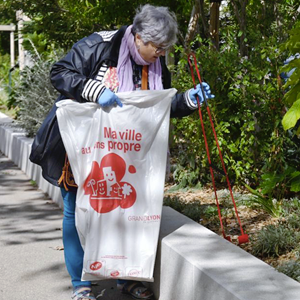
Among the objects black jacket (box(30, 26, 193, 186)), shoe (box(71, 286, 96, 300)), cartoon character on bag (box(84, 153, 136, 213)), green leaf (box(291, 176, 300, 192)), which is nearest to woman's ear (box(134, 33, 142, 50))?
black jacket (box(30, 26, 193, 186))

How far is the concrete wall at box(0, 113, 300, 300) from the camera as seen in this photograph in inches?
123

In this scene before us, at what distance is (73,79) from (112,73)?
0.86ft

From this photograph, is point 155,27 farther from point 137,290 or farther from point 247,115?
point 247,115

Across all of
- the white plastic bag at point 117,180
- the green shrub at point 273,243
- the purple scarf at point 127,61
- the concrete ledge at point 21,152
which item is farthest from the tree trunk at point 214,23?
the white plastic bag at point 117,180

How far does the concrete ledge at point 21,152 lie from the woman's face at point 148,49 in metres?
3.36

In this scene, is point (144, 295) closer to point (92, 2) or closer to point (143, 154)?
point (143, 154)

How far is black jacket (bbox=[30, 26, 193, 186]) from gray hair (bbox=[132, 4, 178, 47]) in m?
0.22

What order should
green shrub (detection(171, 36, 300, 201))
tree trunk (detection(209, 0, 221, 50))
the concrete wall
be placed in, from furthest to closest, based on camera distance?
tree trunk (detection(209, 0, 221, 50))
green shrub (detection(171, 36, 300, 201))
the concrete wall

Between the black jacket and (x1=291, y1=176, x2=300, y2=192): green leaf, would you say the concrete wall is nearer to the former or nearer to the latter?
the black jacket

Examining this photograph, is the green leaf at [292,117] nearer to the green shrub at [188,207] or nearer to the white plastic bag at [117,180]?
the white plastic bag at [117,180]

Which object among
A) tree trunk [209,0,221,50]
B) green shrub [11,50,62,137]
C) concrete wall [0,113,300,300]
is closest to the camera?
concrete wall [0,113,300,300]

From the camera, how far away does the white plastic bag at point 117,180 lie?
12.2 feet

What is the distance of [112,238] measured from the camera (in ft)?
12.3

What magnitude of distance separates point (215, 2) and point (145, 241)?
369cm
